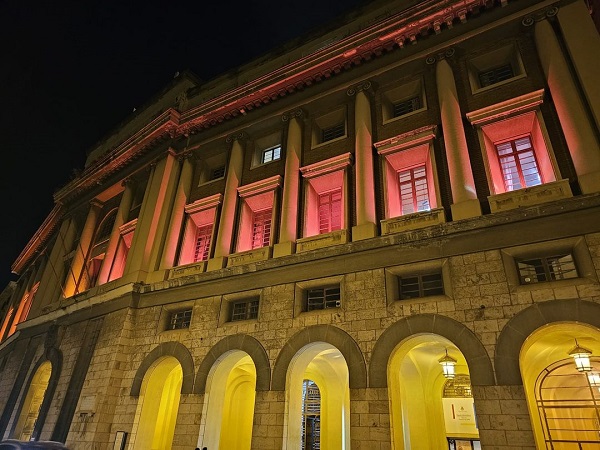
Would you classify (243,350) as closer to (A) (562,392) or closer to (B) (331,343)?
(B) (331,343)

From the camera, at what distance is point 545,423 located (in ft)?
34.1

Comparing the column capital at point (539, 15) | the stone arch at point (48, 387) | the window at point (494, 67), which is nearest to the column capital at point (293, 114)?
the window at point (494, 67)

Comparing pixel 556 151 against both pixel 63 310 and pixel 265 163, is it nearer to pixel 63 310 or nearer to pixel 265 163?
pixel 265 163

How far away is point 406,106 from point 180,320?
11.7 meters

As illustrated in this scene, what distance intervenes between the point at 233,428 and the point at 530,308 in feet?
44.9

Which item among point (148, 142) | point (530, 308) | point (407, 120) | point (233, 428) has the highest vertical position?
point (148, 142)

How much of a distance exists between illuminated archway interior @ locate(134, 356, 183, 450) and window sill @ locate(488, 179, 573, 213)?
39.0 ft

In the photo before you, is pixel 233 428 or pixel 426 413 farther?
pixel 233 428

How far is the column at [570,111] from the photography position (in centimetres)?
950

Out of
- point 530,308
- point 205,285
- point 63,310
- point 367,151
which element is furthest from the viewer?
point 63,310

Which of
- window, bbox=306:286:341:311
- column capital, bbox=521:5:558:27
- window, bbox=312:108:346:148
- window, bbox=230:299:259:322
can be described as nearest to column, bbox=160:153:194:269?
window, bbox=230:299:259:322

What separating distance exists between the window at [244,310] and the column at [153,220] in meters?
4.34

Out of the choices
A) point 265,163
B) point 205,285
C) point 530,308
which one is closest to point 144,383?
point 205,285

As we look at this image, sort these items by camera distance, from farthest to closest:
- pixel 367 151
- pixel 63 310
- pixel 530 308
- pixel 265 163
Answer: pixel 63 310, pixel 265 163, pixel 367 151, pixel 530 308
